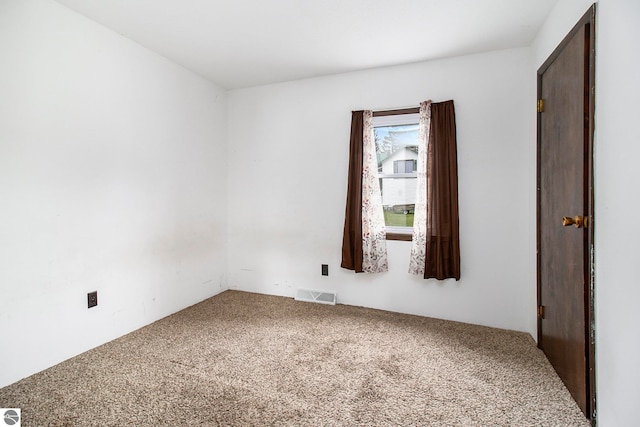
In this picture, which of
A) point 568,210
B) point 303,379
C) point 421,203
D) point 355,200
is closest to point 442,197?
point 421,203

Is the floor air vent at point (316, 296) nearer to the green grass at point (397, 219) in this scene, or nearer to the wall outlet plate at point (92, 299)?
the green grass at point (397, 219)

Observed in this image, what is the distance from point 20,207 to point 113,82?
1.16 metres

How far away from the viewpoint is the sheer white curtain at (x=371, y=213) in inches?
124

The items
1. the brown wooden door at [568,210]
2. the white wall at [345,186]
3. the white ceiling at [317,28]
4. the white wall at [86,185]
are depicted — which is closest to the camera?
the brown wooden door at [568,210]

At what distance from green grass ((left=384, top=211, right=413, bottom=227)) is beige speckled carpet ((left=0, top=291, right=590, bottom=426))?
3.08 feet

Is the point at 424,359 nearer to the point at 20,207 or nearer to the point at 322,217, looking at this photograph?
the point at 322,217

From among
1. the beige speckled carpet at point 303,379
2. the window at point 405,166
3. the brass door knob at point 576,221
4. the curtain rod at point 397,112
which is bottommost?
the beige speckled carpet at point 303,379

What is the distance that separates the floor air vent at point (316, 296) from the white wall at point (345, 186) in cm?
7

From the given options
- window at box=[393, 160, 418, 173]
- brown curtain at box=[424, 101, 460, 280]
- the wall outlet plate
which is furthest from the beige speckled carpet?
window at box=[393, 160, 418, 173]

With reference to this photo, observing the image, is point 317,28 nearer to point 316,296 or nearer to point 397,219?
point 397,219

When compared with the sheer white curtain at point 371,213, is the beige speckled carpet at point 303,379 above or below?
below

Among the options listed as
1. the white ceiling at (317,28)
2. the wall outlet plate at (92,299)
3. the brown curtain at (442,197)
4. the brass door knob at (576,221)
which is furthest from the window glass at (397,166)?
the wall outlet plate at (92,299)

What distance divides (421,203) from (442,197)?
0.62ft

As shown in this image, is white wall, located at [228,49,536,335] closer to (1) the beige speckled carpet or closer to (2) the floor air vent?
(2) the floor air vent
